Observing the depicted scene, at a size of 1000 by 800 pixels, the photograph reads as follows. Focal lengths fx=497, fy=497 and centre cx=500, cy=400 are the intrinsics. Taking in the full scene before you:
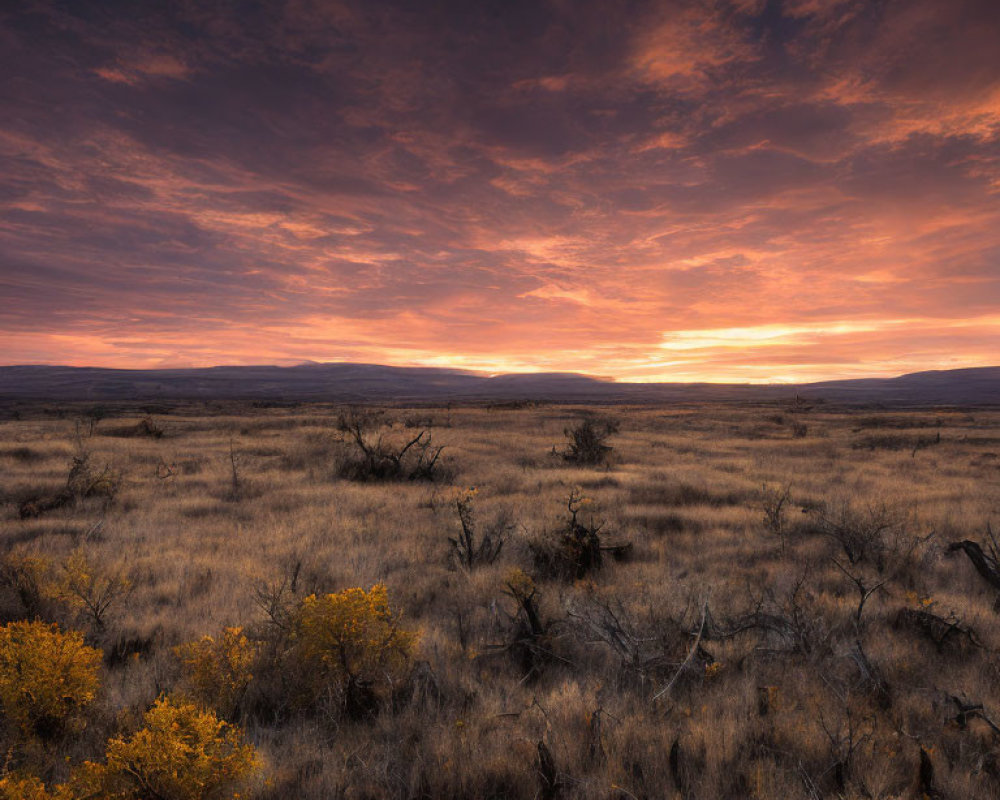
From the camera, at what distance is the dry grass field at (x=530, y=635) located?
3490 millimetres

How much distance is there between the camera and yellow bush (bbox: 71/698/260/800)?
273cm

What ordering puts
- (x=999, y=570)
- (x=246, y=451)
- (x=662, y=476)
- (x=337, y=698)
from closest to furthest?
(x=337, y=698)
(x=999, y=570)
(x=662, y=476)
(x=246, y=451)

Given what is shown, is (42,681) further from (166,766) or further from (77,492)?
(77,492)

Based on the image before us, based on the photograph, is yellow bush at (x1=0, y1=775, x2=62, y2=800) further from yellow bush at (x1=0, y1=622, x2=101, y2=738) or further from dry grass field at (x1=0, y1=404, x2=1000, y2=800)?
yellow bush at (x1=0, y1=622, x2=101, y2=738)

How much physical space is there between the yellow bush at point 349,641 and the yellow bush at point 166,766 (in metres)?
1.33

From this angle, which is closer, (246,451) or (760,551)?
(760,551)

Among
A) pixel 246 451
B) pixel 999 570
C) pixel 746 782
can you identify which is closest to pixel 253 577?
pixel 746 782

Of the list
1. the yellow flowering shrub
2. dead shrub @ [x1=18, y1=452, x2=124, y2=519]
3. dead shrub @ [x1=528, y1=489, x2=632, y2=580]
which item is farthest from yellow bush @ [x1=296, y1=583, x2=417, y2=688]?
dead shrub @ [x1=18, y1=452, x2=124, y2=519]

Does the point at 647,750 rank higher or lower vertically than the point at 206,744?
lower

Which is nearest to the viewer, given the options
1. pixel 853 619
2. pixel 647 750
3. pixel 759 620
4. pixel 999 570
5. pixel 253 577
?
pixel 647 750

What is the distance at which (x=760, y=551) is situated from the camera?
28.4 ft

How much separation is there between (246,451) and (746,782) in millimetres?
20545

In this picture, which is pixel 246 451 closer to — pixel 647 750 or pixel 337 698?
pixel 337 698

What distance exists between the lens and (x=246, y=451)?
792 inches
